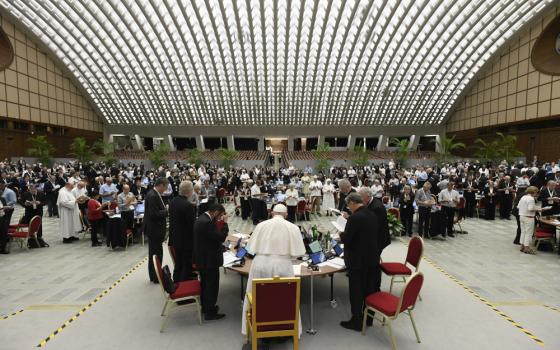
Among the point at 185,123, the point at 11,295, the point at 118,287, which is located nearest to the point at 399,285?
the point at 118,287

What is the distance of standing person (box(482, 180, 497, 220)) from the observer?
Result: 1282 centimetres

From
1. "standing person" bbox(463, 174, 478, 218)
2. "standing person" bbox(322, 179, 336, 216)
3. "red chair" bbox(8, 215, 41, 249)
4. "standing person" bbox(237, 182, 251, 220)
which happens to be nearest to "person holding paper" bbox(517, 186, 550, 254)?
"standing person" bbox(463, 174, 478, 218)

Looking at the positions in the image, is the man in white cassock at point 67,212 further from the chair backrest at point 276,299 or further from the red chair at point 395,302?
the red chair at point 395,302

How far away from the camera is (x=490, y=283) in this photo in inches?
249

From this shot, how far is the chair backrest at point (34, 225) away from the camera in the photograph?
8401 mm

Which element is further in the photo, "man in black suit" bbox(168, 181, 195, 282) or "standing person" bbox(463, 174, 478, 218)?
"standing person" bbox(463, 174, 478, 218)

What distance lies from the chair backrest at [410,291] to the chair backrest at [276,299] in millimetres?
1318

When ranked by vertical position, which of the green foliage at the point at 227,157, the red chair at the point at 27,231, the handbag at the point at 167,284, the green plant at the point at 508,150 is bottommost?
the red chair at the point at 27,231

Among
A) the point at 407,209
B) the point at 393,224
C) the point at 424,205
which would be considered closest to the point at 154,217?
the point at 393,224

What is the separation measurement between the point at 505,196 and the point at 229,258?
13116 millimetres

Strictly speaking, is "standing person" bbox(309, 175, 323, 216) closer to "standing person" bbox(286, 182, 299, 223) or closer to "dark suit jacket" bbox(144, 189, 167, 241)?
"standing person" bbox(286, 182, 299, 223)

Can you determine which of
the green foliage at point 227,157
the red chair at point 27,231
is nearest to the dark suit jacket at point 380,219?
the red chair at point 27,231

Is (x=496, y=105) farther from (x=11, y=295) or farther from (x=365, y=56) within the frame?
(x=11, y=295)

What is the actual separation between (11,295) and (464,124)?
4687 centimetres
